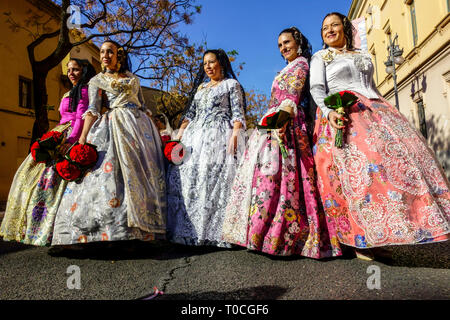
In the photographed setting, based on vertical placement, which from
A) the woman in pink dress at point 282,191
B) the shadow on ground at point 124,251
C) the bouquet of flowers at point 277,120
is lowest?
the shadow on ground at point 124,251

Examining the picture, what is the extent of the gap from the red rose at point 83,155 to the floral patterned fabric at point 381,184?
2.02m

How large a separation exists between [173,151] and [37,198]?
1410 millimetres

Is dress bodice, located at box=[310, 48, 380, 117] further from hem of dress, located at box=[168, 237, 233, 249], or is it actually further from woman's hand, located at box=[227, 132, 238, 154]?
hem of dress, located at box=[168, 237, 233, 249]

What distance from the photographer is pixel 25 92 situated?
13672 mm

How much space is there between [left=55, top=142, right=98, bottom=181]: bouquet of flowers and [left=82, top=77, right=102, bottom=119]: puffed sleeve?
472mm

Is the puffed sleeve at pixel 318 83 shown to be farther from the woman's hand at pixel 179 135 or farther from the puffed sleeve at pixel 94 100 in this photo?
the puffed sleeve at pixel 94 100

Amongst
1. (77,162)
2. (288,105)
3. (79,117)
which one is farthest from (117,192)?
(288,105)

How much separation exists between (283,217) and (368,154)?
82 cm

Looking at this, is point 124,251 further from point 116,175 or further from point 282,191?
point 282,191

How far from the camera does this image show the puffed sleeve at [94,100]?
3.07 m

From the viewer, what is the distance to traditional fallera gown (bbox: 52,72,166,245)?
2.61 m

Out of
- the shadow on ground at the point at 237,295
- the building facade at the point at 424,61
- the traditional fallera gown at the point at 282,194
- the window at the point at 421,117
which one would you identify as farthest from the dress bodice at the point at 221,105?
the window at the point at 421,117

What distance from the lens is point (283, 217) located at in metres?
Answer: 2.49

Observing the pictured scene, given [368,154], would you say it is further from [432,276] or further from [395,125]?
[432,276]
